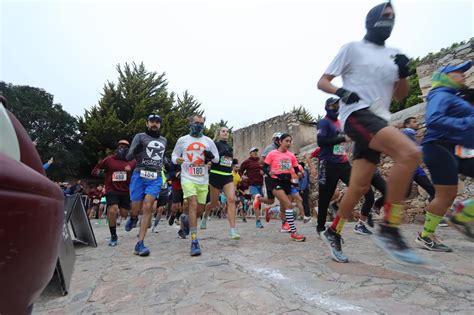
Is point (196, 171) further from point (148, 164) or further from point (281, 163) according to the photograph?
point (281, 163)

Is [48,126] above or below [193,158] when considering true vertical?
above

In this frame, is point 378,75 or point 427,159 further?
point 427,159

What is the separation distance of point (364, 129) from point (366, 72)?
55 cm

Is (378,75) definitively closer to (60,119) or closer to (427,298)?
(427,298)

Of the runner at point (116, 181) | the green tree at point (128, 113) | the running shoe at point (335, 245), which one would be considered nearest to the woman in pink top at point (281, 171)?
the running shoe at point (335, 245)

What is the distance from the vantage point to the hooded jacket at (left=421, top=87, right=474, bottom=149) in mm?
3481

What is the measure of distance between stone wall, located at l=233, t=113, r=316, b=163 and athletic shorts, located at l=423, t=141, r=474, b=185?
9922 mm

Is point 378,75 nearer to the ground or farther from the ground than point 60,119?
nearer to the ground

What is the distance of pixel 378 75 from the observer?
2822 mm

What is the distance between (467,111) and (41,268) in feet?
13.3

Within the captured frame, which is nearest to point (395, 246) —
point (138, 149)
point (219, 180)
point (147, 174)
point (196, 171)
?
point (196, 171)

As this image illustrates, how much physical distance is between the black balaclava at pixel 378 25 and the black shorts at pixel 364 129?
28.4 inches

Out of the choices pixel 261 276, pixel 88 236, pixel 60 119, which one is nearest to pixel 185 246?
pixel 88 236

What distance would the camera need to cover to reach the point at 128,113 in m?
25.8
